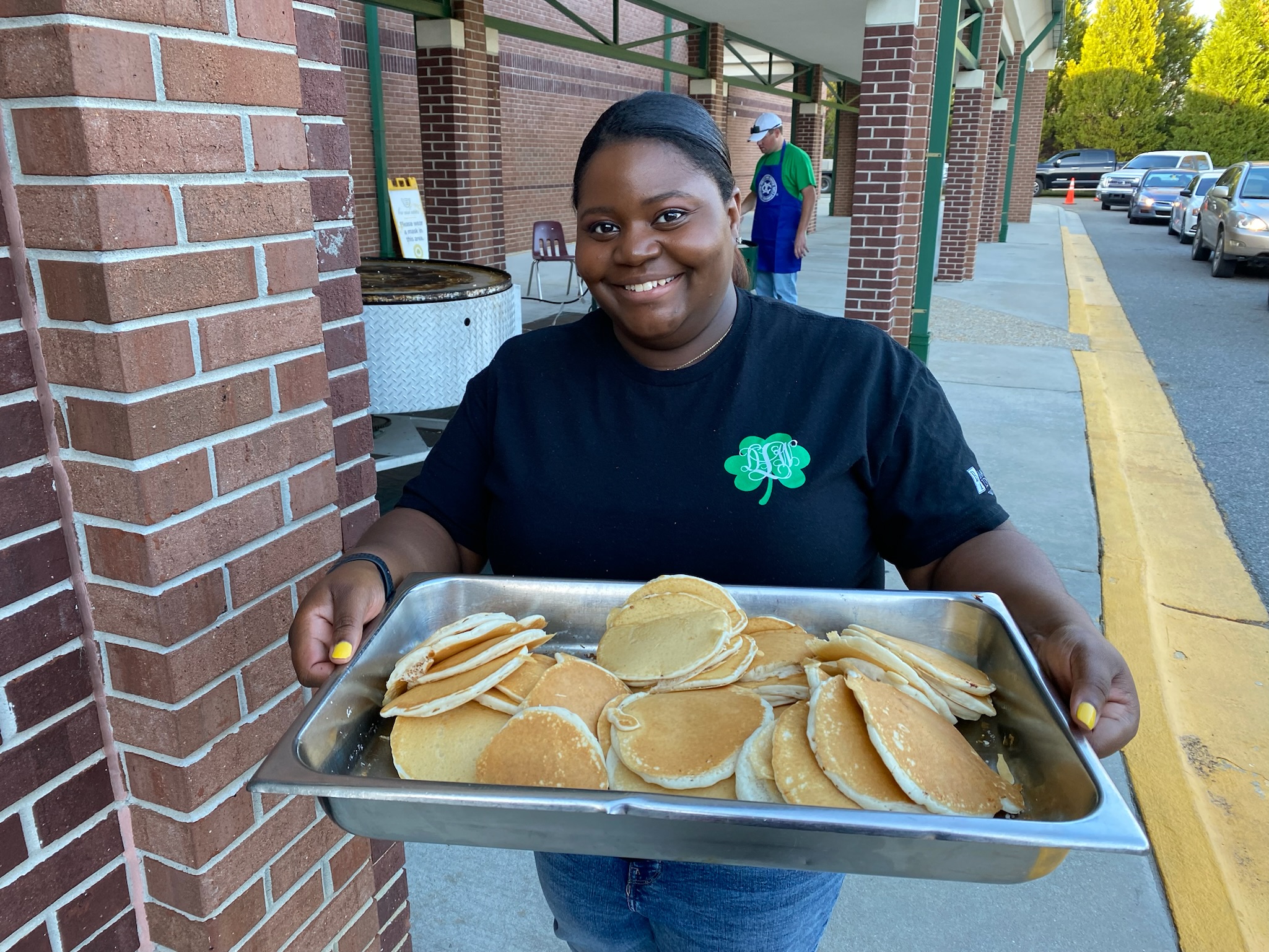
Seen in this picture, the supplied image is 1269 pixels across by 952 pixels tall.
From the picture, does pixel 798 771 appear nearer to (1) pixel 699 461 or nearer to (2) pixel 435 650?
(2) pixel 435 650

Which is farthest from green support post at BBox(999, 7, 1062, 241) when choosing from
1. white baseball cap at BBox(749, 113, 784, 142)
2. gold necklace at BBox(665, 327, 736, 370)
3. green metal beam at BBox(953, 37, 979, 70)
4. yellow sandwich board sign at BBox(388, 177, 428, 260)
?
gold necklace at BBox(665, 327, 736, 370)

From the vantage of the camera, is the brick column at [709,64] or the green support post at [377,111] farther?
the brick column at [709,64]

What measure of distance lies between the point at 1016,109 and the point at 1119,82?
25.3 metres

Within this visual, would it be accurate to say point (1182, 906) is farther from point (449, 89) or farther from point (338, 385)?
point (449, 89)

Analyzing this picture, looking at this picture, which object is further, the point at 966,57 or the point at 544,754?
the point at 966,57

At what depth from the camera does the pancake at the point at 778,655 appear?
134 cm

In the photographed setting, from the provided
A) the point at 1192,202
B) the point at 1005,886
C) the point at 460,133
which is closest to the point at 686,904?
the point at 1005,886

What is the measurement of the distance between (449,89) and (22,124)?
8247 millimetres

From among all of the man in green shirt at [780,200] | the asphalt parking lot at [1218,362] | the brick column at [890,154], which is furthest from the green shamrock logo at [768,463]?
the man in green shirt at [780,200]

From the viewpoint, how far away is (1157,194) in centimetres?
2542

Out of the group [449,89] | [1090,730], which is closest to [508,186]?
[449,89]

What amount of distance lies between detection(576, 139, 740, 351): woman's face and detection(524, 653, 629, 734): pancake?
2.08 ft

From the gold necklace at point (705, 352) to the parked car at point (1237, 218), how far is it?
16.2m

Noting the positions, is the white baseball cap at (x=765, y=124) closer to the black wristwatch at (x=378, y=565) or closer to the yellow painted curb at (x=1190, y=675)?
the yellow painted curb at (x=1190, y=675)
